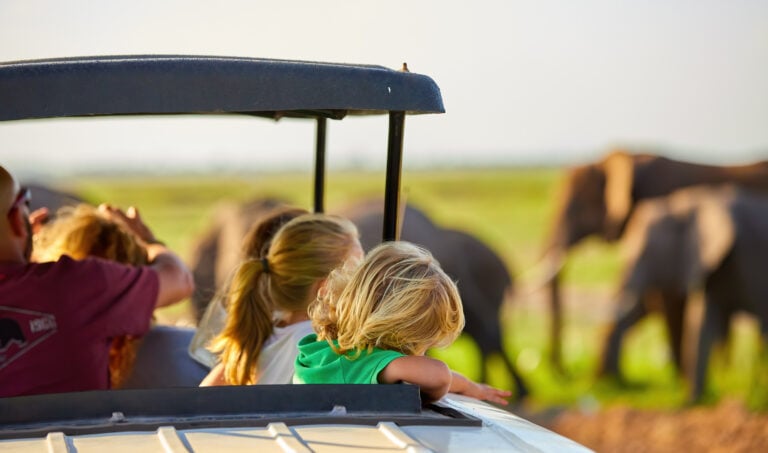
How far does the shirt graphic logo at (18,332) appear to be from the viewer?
2594mm

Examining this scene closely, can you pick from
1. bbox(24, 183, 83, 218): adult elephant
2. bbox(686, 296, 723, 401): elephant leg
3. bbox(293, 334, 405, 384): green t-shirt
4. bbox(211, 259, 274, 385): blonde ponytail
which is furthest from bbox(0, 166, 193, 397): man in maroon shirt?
bbox(686, 296, 723, 401): elephant leg

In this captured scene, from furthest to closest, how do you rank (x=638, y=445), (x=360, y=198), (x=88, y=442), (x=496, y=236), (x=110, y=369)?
(x=496, y=236) → (x=360, y=198) → (x=638, y=445) → (x=110, y=369) → (x=88, y=442)

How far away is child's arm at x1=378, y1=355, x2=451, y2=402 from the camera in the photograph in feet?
6.87

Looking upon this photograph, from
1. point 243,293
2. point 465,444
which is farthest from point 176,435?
point 243,293

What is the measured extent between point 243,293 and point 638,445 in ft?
20.0

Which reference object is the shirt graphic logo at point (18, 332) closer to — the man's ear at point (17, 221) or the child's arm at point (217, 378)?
the man's ear at point (17, 221)

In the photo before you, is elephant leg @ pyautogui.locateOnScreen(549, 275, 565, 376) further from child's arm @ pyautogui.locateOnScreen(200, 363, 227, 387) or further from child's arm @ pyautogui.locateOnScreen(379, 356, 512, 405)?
child's arm @ pyautogui.locateOnScreen(379, 356, 512, 405)

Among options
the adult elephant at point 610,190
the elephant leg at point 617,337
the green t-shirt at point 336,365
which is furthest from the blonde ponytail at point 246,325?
the adult elephant at point 610,190

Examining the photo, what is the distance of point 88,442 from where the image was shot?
1.81 metres

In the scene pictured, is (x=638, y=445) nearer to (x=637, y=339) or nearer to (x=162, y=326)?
(x=162, y=326)

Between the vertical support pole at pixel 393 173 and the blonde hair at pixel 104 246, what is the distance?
897 millimetres

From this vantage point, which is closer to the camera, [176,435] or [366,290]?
[176,435]

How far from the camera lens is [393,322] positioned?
211 centimetres

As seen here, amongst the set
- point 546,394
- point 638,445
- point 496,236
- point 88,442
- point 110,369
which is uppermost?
point 88,442
